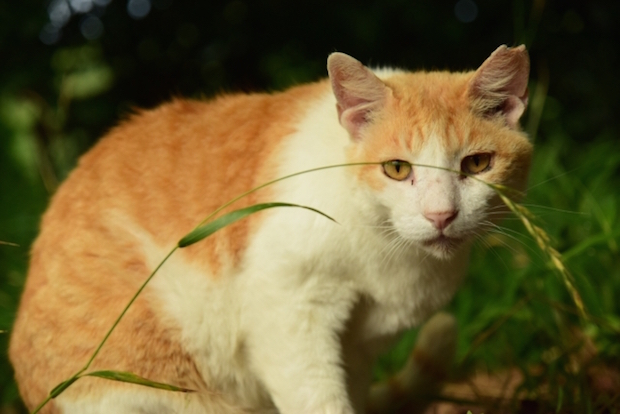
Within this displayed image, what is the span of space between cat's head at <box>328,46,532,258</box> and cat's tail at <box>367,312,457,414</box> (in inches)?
32.7

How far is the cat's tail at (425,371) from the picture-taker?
9.13 feet

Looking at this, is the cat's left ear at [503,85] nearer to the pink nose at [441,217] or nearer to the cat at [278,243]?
the cat at [278,243]

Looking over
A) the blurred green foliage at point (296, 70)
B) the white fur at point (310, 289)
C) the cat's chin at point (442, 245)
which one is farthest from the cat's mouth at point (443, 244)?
the blurred green foliage at point (296, 70)

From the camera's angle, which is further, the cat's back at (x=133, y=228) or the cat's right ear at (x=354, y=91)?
the cat's back at (x=133, y=228)

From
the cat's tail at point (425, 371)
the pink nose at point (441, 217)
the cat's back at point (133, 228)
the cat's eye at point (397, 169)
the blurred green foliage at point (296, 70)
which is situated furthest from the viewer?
the blurred green foliage at point (296, 70)

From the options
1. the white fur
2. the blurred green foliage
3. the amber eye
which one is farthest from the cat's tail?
the amber eye

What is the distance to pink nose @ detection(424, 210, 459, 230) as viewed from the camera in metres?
1.89

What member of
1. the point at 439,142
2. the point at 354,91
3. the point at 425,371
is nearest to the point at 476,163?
the point at 439,142

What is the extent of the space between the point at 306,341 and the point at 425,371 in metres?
0.83

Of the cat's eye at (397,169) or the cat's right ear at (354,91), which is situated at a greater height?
the cat's right ear at (354,91)

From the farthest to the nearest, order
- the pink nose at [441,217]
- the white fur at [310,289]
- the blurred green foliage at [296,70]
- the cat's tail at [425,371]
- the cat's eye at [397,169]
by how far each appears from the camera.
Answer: the blurred green foliage at [296,70] < the cat's tail at [425,371] < the white fur at [310,289] < the cat's eye at [397,169] < the pink nose at [441,217]

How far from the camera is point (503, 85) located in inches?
80.6

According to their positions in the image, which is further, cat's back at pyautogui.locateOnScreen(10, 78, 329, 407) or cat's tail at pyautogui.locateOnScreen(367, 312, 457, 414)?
cat's tail at pyautogui.locateOnScreen(367, 312, 457, 414)

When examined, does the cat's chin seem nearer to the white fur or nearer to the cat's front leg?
the white fur
